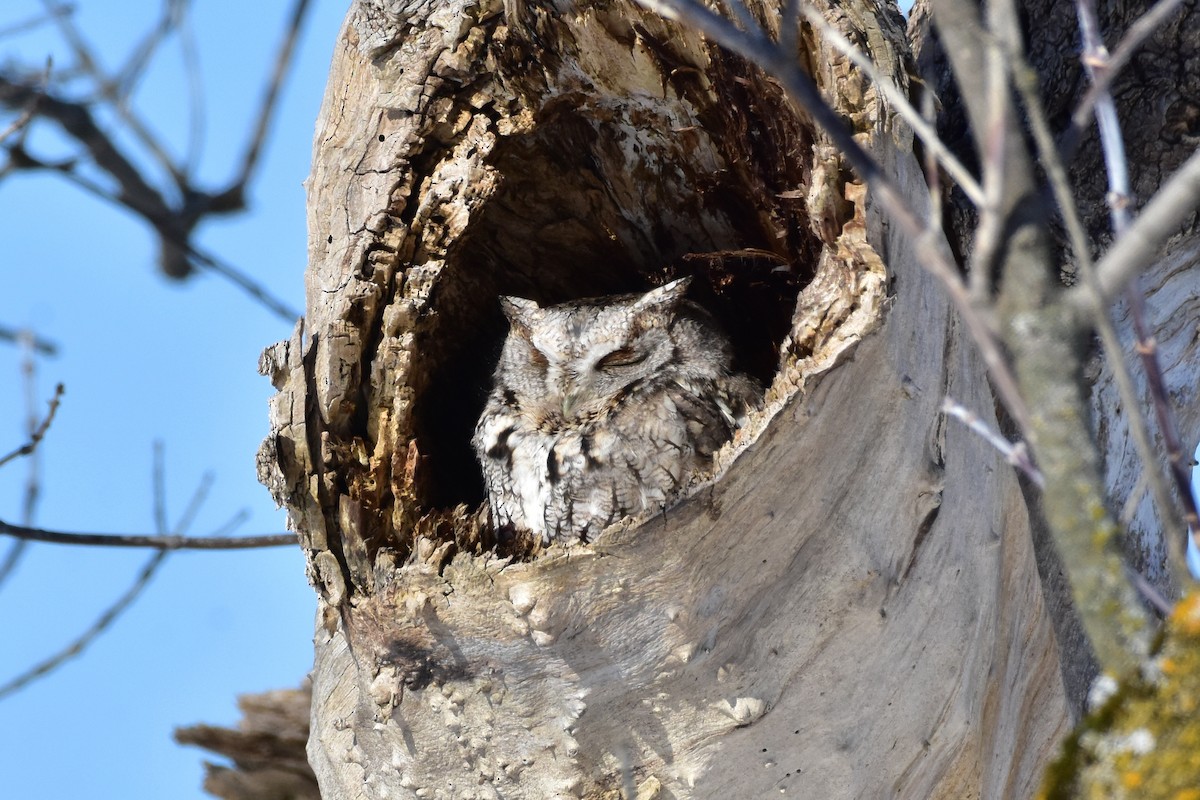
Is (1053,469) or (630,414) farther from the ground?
(630,414)

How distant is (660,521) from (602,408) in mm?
969

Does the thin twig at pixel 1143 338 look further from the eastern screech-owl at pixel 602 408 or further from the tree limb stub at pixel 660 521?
the eastern screech-owl at pixel 602 408

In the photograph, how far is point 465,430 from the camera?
10.5 ft

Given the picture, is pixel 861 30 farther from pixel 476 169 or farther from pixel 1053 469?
pixel 1053 469

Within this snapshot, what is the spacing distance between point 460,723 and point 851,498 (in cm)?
85

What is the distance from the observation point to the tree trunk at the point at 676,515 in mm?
1936

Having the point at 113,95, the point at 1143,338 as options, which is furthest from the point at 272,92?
the point at 1143,338

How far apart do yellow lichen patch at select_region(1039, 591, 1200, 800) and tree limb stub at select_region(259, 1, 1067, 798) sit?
943 millimetres

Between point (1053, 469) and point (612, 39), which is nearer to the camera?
point (1053, 469)

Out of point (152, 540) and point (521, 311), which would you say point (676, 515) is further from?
point (152, 540)

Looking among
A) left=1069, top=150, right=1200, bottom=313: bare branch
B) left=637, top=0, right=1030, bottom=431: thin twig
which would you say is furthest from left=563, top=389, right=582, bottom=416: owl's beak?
left=1069, top=150, right=1200, bottom=313: bare branch

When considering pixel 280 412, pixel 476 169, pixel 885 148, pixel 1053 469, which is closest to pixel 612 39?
pixel 476 169

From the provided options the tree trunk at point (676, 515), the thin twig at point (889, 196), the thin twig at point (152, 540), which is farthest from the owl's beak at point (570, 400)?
the thin twig at point (889, 196)

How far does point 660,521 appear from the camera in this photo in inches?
74.2
